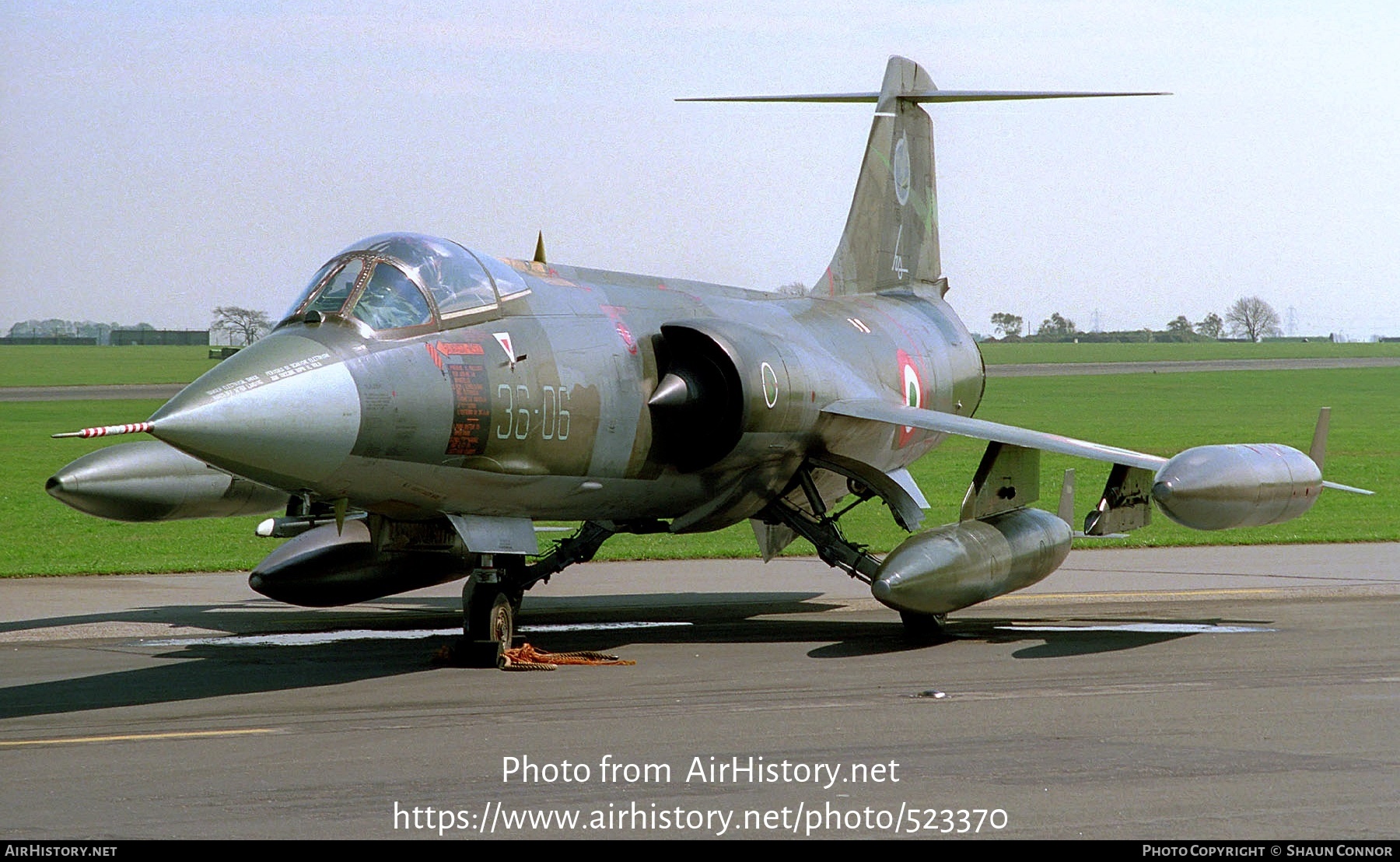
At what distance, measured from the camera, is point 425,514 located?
36.0 feet

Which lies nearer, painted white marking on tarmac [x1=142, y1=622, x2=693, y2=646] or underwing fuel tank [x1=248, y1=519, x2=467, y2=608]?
painted white marking on tarmac [x1=142, y1=622, x2=693, y2=646]

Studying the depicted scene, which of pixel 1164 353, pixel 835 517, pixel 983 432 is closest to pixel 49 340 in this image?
pixel 1164 353

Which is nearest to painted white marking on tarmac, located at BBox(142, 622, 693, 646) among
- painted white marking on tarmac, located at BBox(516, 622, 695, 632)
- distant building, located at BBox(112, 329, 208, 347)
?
painted white marking on tarmac, located at BBox(516, 622, 695, 632)

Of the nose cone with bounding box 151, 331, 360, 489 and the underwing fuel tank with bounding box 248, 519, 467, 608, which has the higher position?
the nose cone with bounding box 151, 331, 360, 489

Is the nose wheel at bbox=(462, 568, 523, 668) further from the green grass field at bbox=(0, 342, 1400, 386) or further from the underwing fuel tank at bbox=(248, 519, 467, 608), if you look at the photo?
the green grass field at bbox=(0, 342, 1400, 386)

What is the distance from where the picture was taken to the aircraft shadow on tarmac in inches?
411

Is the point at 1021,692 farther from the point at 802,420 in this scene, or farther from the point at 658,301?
the point at 658,301

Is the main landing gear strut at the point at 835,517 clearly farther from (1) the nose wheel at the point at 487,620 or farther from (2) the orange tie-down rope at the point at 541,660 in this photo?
(1) the nose wheel at the point at 487,620

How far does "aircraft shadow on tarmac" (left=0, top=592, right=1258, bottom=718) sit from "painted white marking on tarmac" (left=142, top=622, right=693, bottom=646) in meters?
0.06

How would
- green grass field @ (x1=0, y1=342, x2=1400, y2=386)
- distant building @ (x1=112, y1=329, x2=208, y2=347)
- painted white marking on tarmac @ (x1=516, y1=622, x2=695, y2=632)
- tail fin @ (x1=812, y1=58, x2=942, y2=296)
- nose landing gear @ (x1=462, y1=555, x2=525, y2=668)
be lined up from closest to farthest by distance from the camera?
nose landing gear @ (x1=462, y1=555, x2=525, y2=668), painted white marking on tarmac @ (x1=516, y1=622, x2=695, y2=632), tail fin @ (x1=812, y1=58, x2=942, y2=296), green grass field @ (x1=0, y1=342, x2=1400, y2=386), distant building @ (x1=112, y1=329, x2=208, y2=347)

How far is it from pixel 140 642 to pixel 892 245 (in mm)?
9197

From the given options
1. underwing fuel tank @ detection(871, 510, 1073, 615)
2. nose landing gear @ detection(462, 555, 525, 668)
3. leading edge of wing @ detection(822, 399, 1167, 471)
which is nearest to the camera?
nose landing gear @ detection(462, 555, 525, 668)

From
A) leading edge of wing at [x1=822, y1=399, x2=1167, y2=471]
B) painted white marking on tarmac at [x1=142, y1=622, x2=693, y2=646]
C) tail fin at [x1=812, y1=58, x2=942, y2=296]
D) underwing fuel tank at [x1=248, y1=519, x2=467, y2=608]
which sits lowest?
painted white marking on tarmac at [x1=142, y1=622, x2=693, y2=646]

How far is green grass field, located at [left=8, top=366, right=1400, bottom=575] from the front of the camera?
21.1 meters
